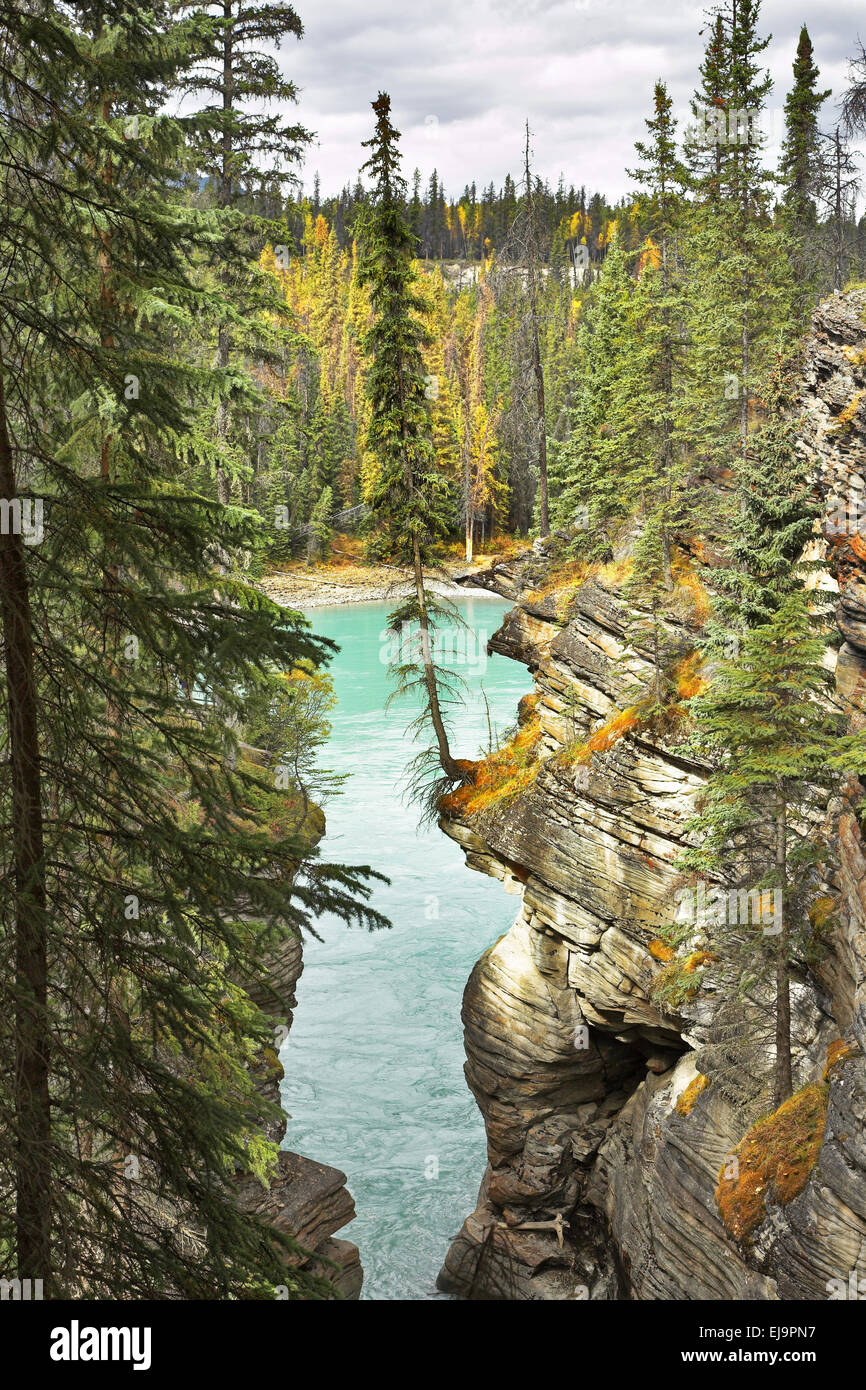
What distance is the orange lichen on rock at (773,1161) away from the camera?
1055 cm

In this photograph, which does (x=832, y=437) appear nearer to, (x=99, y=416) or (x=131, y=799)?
(x=99, y=416)

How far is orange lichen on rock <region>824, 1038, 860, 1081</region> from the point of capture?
32.7 ft

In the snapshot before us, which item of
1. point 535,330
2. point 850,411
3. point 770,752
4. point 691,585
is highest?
point 535,330

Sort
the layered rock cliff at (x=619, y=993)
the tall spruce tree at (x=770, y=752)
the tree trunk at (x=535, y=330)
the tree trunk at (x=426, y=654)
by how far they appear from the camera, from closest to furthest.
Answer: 1. the tall spruce tree at (x=770, y=752)
2. the layered rock cliff at (x=619, y=993)
3. the tree trunk at (x=426, y=654)
4. the tree trunk at (x=535, y=330)

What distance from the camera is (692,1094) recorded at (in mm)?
13828

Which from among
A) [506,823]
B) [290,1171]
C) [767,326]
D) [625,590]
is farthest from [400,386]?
[290,1171]

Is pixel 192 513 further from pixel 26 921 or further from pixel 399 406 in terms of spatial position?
pixel 399 406

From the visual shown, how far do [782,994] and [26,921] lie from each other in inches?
377

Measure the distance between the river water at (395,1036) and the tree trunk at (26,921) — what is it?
1264 centimetres

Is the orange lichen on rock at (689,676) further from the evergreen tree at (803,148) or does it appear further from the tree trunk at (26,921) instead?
the evergreen tree at (803,148)

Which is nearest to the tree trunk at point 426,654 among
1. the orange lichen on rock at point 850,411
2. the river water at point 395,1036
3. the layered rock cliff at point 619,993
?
the layered rock cliff at point 619,993

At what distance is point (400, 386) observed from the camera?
1938cm

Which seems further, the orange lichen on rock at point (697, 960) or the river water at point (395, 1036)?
the river water at point (395, 1036)

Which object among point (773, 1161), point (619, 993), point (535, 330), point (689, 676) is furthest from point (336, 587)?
point (773, 1161)
